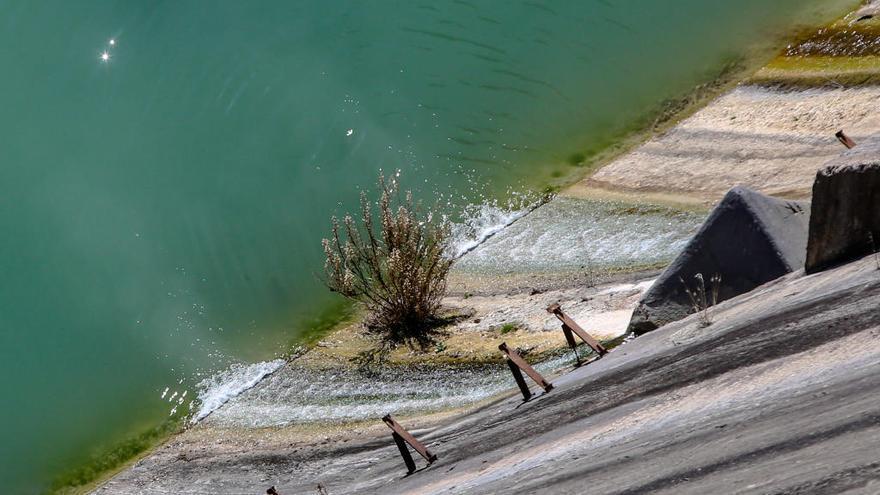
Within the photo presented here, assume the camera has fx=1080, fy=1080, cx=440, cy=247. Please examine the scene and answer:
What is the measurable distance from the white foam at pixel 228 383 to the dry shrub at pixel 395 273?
1.56 meters

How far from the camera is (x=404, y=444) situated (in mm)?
10898

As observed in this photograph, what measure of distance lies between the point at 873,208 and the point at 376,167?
1076cm

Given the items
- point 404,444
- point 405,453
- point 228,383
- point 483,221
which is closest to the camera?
point 404,444

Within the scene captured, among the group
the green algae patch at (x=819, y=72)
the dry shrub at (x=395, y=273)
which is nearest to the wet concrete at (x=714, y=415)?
the dry shrub at (x=395, y=273)

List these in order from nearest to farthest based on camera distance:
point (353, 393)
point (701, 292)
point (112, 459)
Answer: point (701, 292)
point (353, 393)
point (112, 459)

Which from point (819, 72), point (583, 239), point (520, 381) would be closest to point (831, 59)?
point (819, 72)

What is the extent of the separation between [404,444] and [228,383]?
18.1ft

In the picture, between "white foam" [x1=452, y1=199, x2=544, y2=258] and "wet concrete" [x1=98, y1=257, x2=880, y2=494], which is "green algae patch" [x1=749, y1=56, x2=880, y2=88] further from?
"wet concrete" [x1=98, y1=257, x2=880, y2=494]

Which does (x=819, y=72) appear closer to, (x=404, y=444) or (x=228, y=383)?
(x=404, y=444)

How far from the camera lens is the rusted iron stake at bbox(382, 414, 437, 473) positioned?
10.6 metres

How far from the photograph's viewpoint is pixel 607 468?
815 cm

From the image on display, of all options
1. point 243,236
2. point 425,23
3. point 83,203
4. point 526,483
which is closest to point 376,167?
point 243,236

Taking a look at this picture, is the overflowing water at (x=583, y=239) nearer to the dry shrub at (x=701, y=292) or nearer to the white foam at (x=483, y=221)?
the white foam at (x=483, y=221)

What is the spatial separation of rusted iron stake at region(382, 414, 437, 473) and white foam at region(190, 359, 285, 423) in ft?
16.3
